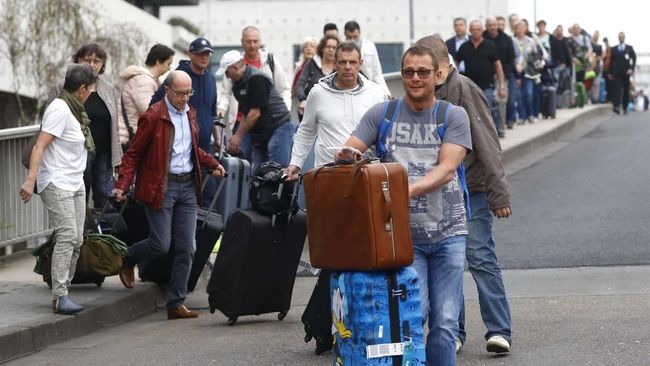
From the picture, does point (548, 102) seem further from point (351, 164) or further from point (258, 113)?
point (351, 164)

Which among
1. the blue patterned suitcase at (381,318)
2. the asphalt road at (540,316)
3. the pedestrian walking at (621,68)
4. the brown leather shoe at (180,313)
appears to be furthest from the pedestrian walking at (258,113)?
the pedestrian walking at (621,68)

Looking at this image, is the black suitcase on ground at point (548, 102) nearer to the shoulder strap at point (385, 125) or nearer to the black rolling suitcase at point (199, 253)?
the black rolling suitcase at point (199, 253)

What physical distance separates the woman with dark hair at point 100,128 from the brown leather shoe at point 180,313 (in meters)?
1.56

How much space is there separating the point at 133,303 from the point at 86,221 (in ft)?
2.49

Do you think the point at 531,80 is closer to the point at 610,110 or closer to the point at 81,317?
the point at 610,110

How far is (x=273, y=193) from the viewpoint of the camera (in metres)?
10.2

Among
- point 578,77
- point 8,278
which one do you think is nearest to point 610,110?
point 578,77

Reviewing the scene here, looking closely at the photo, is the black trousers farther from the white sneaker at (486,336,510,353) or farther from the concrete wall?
the white sneaker at (486,336,510,353)

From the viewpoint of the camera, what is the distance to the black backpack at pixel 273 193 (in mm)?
10031

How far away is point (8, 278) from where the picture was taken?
12.9m

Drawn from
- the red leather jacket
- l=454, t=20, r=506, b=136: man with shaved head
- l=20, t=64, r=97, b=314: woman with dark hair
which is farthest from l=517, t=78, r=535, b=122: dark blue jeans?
l=20, t=64, r=97, b=314: woman with dark hair

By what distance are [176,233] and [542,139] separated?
51.4ft

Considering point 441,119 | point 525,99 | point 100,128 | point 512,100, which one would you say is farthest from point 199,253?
point 525,99

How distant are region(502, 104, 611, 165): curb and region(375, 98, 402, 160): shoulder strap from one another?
15006 millimetres
